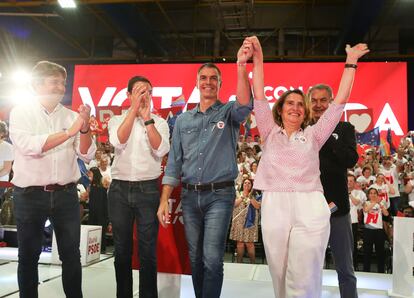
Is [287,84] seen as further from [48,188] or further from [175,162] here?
[48,188]

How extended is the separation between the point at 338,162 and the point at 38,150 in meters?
1.90

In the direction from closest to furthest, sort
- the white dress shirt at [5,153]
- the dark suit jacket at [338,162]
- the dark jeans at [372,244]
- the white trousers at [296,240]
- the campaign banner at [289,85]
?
the white trousers at [296,240]
the dark suit jacket at [338,162]
the white dress shirt at [5,153]
the dark jeans at [372,244]
the campaign banner at [289,85]

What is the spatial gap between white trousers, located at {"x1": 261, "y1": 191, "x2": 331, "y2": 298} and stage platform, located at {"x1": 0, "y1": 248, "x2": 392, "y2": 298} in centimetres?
167

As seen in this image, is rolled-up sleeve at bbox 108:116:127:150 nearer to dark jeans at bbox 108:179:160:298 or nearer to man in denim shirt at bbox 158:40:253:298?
dark jeans at bbox 108:179:160:298

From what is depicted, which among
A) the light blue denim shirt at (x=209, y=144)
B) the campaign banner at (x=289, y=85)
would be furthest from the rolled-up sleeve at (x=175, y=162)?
the campaign banner at (x=289, y=85)

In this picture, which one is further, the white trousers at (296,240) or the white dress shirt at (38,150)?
the white dress shirt at (38,150)

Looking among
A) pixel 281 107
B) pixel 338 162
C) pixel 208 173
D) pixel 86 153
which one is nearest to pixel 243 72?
pixel 281 107

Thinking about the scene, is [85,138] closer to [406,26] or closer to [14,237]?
[14,237]

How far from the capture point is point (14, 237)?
6520 millimetres

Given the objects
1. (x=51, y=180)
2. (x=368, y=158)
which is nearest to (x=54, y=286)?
(x=51, y=180)

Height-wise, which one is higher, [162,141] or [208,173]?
[162,141]

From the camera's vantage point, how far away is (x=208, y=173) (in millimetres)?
2525

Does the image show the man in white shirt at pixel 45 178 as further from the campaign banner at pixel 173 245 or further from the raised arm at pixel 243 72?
the raised arm at pixel 243 72

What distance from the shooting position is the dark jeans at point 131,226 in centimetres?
272
